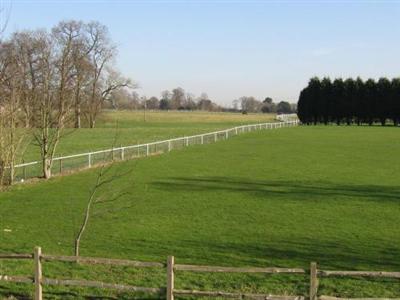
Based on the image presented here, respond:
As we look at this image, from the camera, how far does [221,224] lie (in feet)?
46.3

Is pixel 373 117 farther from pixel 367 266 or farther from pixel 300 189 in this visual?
pixel 367 266

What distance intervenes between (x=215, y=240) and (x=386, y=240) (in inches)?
151

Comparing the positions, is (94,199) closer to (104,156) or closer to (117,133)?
(117,133)

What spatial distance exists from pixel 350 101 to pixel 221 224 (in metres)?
89.3

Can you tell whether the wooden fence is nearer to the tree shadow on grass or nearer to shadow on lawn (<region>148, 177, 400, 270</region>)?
the tree shadow on grass

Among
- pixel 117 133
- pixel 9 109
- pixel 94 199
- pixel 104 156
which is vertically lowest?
pixel 94 199

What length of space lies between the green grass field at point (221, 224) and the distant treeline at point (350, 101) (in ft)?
241

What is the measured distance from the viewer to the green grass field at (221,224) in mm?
9289

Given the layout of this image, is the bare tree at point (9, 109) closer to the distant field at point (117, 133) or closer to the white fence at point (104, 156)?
the white fence at point (104, 156)

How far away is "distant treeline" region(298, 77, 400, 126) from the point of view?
9550 cm

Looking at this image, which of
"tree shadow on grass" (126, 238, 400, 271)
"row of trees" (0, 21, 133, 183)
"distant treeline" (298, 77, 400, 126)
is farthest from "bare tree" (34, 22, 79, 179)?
"distant treeline" (298, 77, 400, 126)

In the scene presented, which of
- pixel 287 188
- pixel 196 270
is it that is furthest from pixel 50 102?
pixel 196 270

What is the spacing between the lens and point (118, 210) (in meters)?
16.0

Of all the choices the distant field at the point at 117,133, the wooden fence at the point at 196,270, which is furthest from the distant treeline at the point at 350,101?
the wooden fence at the point at 196,270
